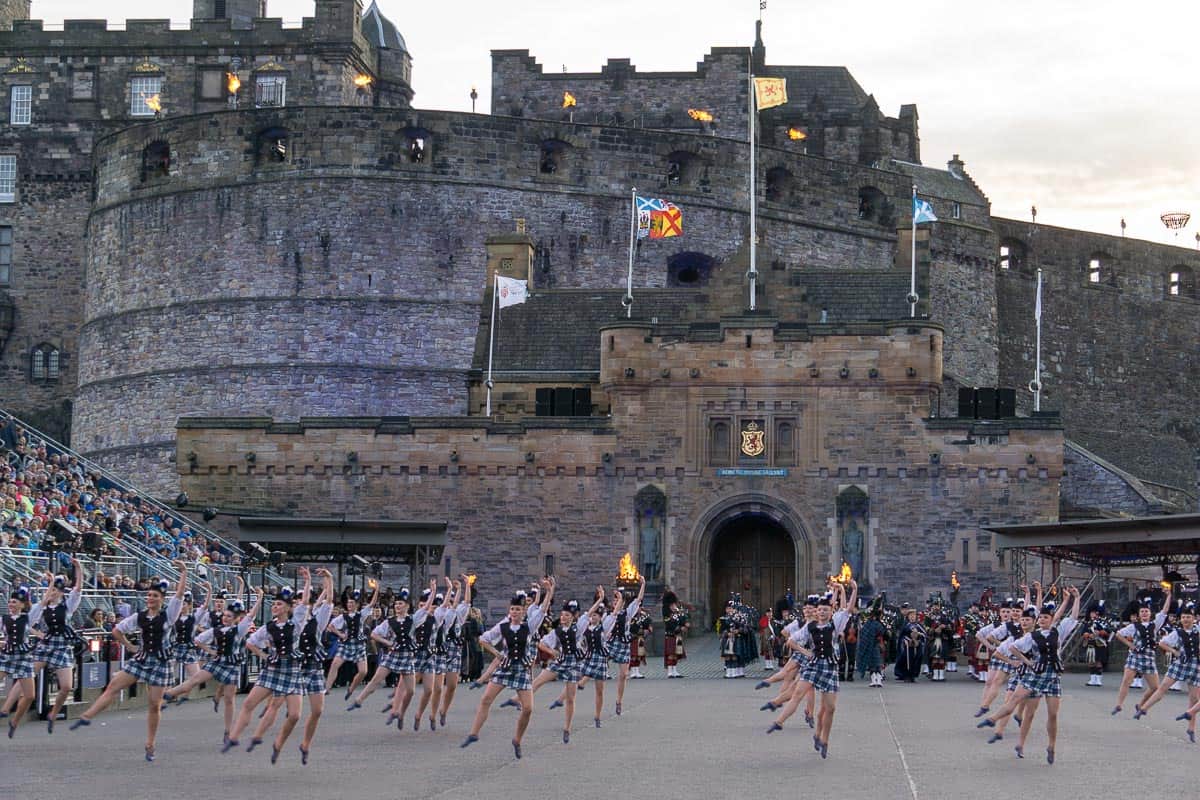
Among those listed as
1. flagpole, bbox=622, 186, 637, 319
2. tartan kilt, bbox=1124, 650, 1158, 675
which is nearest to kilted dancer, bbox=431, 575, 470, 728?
tartan kilt, bbox=1124, 650, 1158, 675

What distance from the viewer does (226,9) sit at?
8631cm

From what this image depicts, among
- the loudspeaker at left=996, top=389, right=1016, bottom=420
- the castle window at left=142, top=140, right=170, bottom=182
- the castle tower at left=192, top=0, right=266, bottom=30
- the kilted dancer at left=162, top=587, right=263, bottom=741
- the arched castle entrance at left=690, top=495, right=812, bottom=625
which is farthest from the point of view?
the castle tower at left=192, top=0, right=266, bottom=30

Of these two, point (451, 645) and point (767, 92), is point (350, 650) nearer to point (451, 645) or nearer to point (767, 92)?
point (451, 645)

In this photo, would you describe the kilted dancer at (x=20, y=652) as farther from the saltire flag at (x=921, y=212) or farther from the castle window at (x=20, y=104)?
the castle window at (x=20, y=104)

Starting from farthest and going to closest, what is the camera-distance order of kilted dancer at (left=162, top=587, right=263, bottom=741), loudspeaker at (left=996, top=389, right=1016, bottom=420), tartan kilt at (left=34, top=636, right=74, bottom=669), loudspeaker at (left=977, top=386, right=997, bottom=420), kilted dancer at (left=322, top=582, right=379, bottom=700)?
loudspeaker at (left=977, top=386, right=997, bottom=420) < loudspeaker at (left=996, top=389, right=1016, bottom=420) < kilted dancer at (left=322, top=582, right=379, bottom=700) < tartan kilt at (left=34, top=636, right=74, bottom=669) < kilted dancer at (left=162, top=587, right=263, bottom=741)

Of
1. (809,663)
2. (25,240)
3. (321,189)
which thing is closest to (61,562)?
(809,663)

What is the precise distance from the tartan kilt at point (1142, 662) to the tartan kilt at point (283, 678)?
43.8 ft

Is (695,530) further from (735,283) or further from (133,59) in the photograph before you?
(133,59)

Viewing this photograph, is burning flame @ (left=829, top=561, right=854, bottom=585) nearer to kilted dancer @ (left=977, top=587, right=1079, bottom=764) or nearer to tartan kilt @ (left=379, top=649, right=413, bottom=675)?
tartan kilt @ (left=379, top=649, right=413, bottom=675)

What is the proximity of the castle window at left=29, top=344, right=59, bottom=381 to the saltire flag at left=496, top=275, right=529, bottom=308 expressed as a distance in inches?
918

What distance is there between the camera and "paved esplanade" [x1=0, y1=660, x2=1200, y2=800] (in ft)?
69.4

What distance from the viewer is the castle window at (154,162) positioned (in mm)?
72500

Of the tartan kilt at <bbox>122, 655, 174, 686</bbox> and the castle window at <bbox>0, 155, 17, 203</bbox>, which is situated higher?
the castle window at <bbox>0, 155, 17, 203</bbox>

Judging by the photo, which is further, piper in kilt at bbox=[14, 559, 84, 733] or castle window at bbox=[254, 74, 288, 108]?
castle window at bbox=[254, 74, 288, 108]
